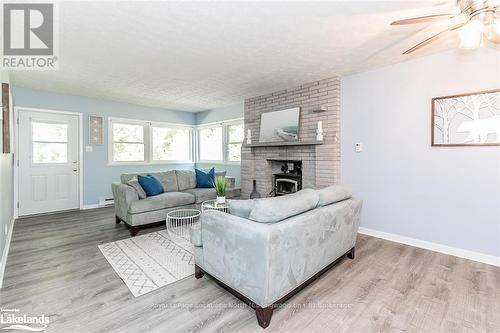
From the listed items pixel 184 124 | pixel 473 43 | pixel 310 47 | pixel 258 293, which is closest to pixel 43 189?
pixel 184 124

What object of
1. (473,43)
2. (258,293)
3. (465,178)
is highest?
(473,43)

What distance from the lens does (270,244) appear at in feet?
5.23

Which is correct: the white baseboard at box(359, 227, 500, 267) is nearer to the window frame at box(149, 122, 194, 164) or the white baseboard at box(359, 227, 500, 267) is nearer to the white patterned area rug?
the white patterned area rug

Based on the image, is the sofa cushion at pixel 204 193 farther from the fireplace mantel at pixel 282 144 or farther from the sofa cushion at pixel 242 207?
the sofa cushion at pixel 242 207

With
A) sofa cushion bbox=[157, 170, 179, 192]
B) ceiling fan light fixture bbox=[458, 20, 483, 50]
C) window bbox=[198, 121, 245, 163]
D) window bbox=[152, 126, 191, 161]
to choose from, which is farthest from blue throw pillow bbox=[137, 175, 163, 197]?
ceiling fan light fixture bbox=[458, 20, 483, 50]

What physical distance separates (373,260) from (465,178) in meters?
1.47

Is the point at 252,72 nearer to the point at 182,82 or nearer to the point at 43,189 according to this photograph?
the point at 182,82

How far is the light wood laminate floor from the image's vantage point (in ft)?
5.59

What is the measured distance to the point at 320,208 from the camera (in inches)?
84.9

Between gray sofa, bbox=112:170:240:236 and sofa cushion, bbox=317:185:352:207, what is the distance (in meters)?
2.61

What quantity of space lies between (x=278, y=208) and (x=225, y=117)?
4.76 m

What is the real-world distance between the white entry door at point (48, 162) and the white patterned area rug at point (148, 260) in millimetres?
2670

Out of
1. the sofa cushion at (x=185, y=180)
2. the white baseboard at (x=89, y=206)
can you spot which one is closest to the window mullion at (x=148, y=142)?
the white baseboard at (x=89, y=206)
